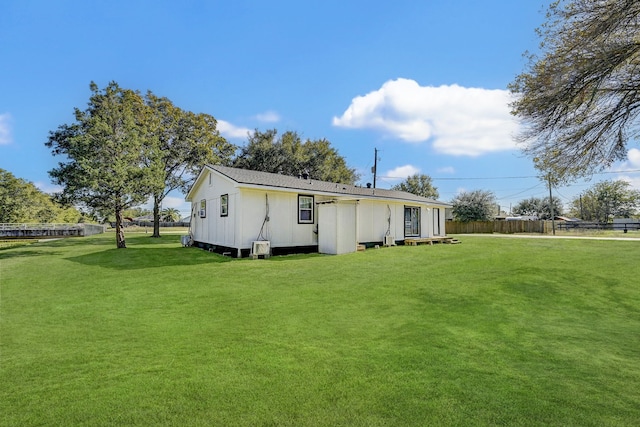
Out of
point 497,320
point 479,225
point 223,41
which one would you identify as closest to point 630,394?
point 497,320

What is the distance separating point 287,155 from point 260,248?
20.9 meters

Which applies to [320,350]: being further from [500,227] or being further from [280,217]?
[500,227]

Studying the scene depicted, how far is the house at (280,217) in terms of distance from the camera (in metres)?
12.5

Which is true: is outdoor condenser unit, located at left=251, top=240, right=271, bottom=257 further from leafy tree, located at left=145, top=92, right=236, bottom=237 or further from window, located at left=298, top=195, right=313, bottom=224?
leafy tree, located at left=145, top=92, right=236, bottom=237

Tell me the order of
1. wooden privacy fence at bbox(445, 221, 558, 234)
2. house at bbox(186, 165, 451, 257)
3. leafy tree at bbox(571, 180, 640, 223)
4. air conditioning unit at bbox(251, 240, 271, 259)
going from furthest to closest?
leafy tree at bbox(571, 180, 640, 223) < wooden privacy fence at bbox(445, 221, 558, 234) < house at bbox(186, 165, 451, 257) < air conditioning unit at bbox(251, 240, 271, 259)

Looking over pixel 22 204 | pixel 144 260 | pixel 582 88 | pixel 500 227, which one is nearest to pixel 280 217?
pixel 144 260

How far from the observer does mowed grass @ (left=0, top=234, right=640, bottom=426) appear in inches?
105

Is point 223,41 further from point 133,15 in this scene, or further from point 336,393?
point 336,393

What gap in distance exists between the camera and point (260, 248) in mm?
12164

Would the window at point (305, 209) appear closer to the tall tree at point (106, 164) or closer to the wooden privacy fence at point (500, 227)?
the tall tree at point (106, 164)

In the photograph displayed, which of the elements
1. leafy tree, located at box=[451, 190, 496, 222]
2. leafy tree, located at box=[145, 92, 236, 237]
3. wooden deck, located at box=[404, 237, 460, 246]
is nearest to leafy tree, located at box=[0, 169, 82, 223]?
leafy tree, located at box=[145, 92, 236, 237]

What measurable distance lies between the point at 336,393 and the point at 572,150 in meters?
11.5

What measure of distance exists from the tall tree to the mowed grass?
25.9 ft

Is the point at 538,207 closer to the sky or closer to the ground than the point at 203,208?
closer to the sky
